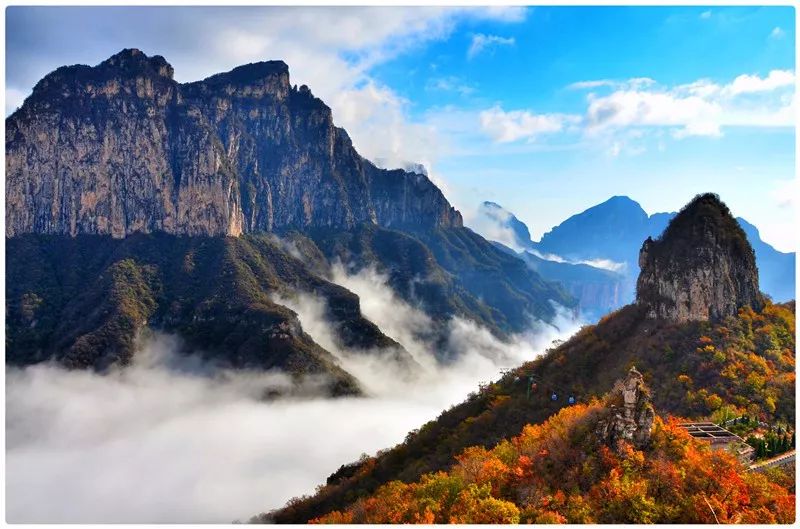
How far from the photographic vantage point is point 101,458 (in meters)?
96.6

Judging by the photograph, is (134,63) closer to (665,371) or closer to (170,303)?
(170,303)

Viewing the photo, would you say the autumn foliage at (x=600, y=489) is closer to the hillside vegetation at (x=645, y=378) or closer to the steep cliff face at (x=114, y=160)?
the hillside vegetation at (x=645, y=378)

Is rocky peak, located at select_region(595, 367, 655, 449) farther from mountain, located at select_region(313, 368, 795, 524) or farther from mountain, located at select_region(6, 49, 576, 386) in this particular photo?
mountain, located at select_region(6, 49, 576, 386)

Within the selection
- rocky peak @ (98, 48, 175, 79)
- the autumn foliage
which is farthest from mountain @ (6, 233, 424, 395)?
the autumn foliage

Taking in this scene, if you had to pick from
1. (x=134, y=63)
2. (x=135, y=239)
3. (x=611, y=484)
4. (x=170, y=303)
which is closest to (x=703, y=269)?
(x=611, y=484)

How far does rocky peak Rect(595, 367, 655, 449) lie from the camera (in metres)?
29.0

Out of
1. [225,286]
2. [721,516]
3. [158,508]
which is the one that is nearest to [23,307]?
[225,286]

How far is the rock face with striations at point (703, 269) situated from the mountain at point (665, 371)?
13 cm

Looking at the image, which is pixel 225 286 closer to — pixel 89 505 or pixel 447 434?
pixel 89 505

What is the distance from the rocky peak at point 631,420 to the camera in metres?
29.0

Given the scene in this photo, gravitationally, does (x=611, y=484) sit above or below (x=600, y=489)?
above

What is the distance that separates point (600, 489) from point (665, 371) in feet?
93.0

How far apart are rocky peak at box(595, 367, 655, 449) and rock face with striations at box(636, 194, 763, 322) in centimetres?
3344

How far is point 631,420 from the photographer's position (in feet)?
95.2
